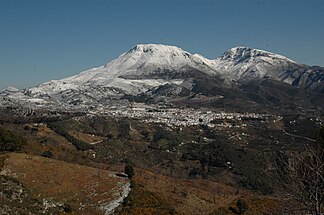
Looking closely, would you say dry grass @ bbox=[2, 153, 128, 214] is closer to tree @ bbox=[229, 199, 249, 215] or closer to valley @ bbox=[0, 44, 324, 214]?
valley @ bbox=[0, 44, 324, 214]

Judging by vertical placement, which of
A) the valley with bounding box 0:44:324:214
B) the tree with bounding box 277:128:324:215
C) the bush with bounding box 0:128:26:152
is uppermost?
the tree with bounding box 277:128:324:215

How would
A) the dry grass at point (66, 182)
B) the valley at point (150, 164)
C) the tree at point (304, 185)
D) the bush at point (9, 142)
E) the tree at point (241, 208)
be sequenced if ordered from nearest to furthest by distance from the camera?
the tree at point (304, 185)
the valley at point (150, 164)
the dry grass at point (66, 182)
the tree at point (241, 208)
the bush at point (9, 142)

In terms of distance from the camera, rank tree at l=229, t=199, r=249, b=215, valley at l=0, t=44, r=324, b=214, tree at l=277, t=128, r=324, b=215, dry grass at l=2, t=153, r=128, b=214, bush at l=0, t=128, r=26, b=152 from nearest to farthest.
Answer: tree at l=277, t=128, r=324, b=215 < valley at l=0, t=44, r=324, b=214 < dry grass at l=2, t=153, r=128, b=214 < tree at l=229, t=199, r=249, b=215 < bush at l=0, t=128, r=26, b=152

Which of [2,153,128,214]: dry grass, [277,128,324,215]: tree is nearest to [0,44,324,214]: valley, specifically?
[2,153,128,214]: dry grass

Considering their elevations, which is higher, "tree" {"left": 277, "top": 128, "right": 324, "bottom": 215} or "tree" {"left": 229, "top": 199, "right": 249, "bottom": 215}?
"tree" {"left": 277, "top": 128, "right": 324, "bottom": 215}

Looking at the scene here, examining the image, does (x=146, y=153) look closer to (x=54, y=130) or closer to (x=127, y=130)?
(x=54, y=130)

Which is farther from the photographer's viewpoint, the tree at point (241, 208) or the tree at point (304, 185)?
the tree at point (241, 208)

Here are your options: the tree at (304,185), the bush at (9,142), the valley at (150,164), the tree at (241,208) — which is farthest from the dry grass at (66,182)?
the tree at (304,185)

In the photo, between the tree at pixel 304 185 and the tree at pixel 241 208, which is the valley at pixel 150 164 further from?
the tree at pixel 304 185

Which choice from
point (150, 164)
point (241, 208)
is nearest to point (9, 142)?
point (241, 208)

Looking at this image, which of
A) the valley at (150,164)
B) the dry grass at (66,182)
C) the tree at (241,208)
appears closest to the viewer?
the valley at (150,164)

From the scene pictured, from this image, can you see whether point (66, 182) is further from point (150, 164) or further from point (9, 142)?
point (150, 164)
